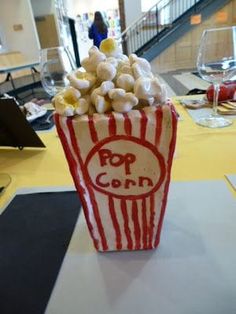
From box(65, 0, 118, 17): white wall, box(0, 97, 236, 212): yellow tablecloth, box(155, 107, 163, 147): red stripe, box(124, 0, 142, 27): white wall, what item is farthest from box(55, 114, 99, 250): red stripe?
box(65, 0, 118, 17): white wall

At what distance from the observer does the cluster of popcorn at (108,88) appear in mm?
298

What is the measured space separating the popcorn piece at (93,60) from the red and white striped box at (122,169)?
0.07m

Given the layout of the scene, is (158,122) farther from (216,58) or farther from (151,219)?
(216,58)

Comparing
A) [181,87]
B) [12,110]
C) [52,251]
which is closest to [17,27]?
[181,87]

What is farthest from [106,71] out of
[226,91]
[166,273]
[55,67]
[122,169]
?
[226,91]

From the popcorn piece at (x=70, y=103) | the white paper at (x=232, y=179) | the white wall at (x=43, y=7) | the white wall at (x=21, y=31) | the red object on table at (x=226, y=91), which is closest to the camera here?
the popcorn piece at (x=70, y=103)

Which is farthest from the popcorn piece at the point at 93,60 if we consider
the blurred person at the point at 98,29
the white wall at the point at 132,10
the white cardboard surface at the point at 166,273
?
the white wall at the point at 132,10

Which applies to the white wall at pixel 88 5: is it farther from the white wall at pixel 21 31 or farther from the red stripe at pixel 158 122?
the red stripe at pixel 158 122

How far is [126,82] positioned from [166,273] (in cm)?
25

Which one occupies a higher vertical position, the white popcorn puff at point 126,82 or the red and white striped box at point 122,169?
the white popcorn puff at point 126,82

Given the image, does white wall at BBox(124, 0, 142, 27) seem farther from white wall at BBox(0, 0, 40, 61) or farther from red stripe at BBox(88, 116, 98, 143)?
red stripe at BBox(88, 116, 98, 143)

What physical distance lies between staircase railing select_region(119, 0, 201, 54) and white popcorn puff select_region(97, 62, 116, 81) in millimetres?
5299

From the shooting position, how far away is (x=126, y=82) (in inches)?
12.3

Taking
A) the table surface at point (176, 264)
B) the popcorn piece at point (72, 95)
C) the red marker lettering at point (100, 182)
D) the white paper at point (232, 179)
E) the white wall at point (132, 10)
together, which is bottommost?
the table surface at point (176, 264)
